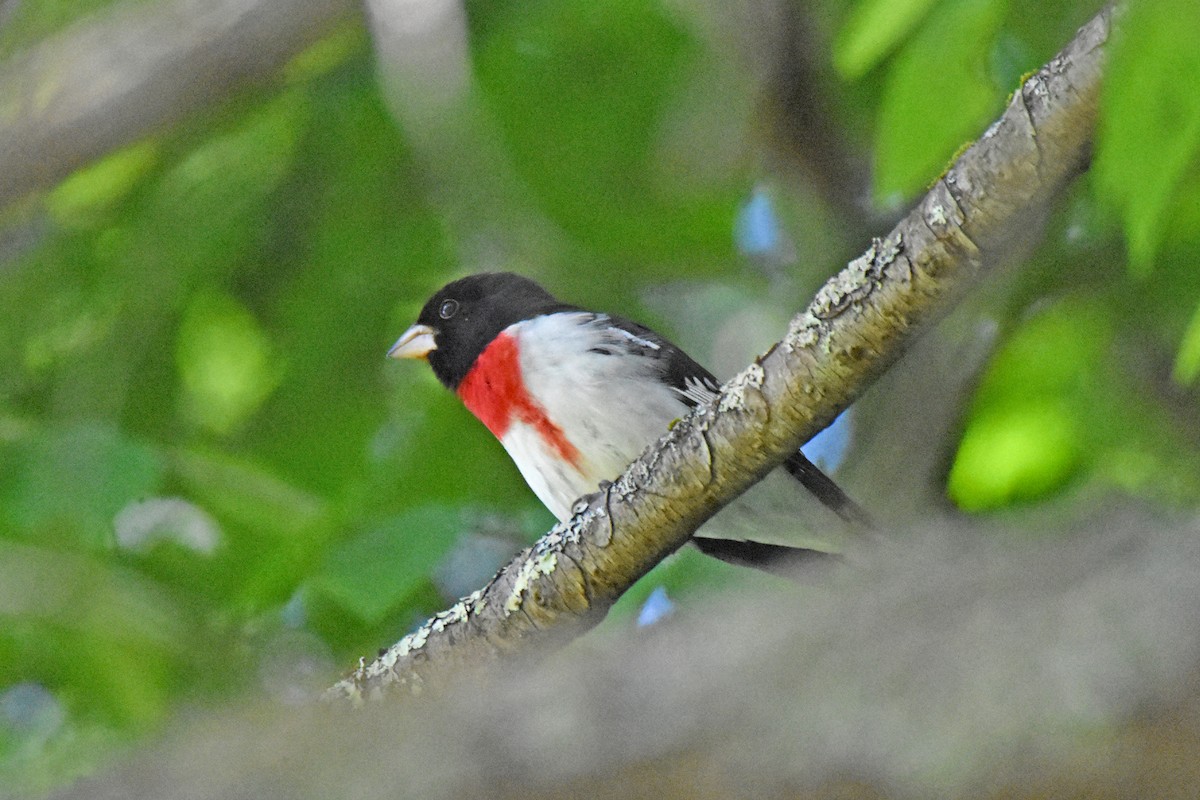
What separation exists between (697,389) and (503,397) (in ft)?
1.99

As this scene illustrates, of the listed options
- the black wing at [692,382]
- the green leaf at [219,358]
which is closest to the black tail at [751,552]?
the black wing at [692,382]

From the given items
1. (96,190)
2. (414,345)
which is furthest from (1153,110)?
(96,190)

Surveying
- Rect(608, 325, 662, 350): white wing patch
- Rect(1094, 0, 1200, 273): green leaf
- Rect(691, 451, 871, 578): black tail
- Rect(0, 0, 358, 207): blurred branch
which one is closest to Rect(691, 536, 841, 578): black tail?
Rect(691, 451, 871, 578): black tail

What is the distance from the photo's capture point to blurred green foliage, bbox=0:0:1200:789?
3541 mm

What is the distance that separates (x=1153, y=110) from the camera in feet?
4.95

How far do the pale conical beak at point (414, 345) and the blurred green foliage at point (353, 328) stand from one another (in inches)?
5.2

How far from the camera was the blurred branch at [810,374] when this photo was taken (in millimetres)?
1834

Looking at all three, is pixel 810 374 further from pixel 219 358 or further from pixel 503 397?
pixel 219 358

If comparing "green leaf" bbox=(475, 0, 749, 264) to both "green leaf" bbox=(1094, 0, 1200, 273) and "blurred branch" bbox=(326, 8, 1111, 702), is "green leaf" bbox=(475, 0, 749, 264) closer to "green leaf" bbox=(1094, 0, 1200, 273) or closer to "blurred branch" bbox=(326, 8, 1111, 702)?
"blurred branch" bbox=(326, 8, 1111, 702)

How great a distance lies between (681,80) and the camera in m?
4.42

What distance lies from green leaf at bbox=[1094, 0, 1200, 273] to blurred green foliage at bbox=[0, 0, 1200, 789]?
186cm

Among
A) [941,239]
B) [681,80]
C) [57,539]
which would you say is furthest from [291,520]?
[941,239]

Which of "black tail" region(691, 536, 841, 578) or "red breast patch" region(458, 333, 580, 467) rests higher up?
A: "red breast patch" region(458, 333, 580, 467)

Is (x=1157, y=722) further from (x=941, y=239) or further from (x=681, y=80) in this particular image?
(x=681, y=80)
